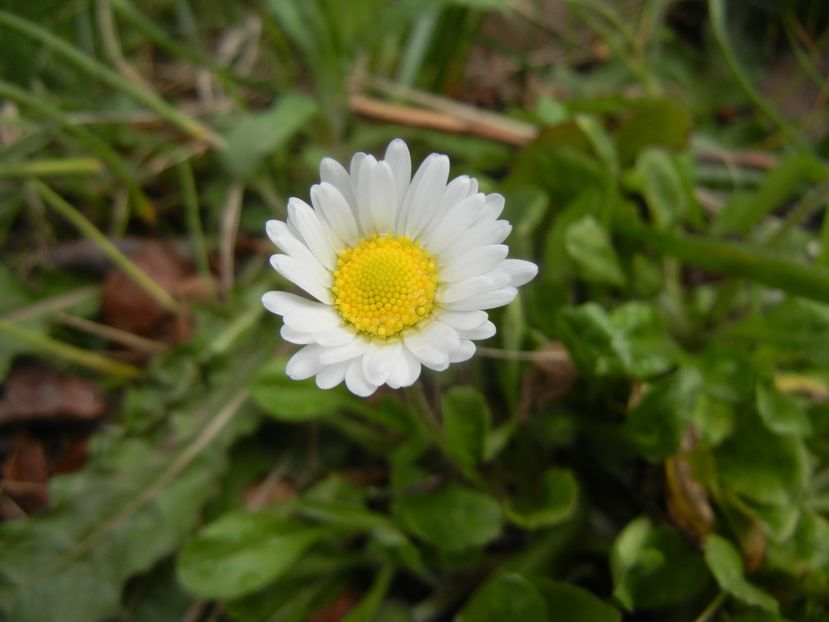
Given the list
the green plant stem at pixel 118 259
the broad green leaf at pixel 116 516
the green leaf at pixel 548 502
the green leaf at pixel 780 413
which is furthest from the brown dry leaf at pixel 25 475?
the green leaf at pixel 780 413

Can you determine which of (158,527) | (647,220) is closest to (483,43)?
(647,220)

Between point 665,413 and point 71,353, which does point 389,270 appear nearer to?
point 665,413

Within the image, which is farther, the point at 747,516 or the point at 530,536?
the point at 530,536

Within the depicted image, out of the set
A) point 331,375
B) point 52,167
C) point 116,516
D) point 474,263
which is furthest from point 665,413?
Result: point 52,167

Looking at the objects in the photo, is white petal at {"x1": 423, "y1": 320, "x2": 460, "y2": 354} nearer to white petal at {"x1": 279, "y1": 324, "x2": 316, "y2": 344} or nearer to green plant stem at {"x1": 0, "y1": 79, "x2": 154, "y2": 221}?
white petal at {"x1": 279, "y1": 324, "x2": 316, "y2": 344}

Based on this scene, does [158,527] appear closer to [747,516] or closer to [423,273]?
[423,273]

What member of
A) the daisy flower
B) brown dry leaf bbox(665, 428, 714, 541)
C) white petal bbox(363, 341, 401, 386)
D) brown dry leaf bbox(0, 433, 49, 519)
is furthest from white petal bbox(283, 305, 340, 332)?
brown dry leaf bbox(0, 433, 49, 519)
